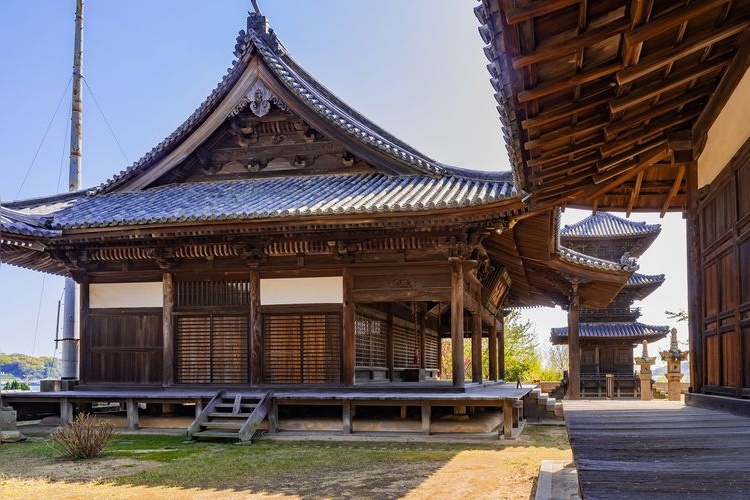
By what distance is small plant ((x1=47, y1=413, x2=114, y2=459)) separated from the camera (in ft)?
35.6

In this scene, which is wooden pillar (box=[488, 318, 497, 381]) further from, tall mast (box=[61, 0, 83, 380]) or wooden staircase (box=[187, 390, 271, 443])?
tall mast (box=[61, 0, 83, 380])

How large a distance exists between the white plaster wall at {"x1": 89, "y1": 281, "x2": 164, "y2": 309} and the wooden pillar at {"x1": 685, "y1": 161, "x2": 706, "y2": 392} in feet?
35.0

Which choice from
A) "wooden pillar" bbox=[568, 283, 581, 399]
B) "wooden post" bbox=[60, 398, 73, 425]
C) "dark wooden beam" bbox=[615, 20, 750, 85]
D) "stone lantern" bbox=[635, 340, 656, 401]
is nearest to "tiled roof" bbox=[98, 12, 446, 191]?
"wooden post" bbox=[60, 398, 73, 425]

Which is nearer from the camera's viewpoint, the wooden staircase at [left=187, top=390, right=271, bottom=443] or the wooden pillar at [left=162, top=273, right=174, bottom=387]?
the wooden staircase at [left=187, top=390, right=271, bottom=443]

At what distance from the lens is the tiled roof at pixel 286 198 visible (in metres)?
13.1

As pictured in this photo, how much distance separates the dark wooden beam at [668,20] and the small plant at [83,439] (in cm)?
945

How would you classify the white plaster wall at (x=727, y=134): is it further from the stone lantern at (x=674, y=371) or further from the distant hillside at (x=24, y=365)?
the distant hillside at (x=24, y=365)

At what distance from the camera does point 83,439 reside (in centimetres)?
1086

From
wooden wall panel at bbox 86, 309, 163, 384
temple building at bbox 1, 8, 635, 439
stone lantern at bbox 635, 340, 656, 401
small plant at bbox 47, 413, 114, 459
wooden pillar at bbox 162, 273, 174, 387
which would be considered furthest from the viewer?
stone lantern at bbox 635, 340, 656, 401

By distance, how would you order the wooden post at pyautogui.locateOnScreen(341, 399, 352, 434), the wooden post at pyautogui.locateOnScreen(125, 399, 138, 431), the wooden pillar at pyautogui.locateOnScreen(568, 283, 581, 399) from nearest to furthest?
the wooden post at pyautogui.locateOnScreen(341, 399, 352, 434), the wooden post at pyautogui.locateOnScreen(125, 399, 138, 431), the wooden pillar at pyautogui.locateOnScreen(568, 283, 581, 399)

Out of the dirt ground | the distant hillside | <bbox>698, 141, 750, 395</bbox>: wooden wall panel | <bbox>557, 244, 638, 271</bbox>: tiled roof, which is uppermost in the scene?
<bbox>557, 244, 638, 271</bbox>: tiled roof

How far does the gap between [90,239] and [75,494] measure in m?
7.33

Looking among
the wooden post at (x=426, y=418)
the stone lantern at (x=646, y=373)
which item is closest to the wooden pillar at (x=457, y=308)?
the wooden post at (x=426, y=418)

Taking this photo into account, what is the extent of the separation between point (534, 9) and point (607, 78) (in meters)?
1.81
